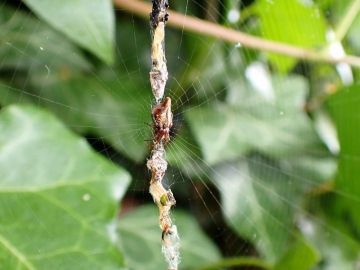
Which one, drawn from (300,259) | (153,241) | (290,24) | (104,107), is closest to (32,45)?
(104,107)

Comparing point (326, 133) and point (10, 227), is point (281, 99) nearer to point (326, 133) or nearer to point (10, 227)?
point (326, 133)

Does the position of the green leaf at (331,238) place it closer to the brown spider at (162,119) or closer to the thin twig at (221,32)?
the thin twig at (221,32)

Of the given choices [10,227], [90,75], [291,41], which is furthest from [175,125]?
[10,227]

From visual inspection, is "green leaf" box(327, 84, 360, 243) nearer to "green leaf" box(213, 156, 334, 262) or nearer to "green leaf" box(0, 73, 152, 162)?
"green leaf" box(213, 156, 334, 262)

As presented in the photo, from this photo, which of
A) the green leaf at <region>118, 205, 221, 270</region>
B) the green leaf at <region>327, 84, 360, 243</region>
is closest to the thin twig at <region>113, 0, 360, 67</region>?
the green leaf at <region>327, 84, 360, 243</region>

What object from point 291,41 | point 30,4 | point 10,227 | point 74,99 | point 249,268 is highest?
point 291,41

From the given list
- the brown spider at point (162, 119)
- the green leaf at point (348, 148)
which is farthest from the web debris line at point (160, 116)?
the green leaf at point (348, 148)
